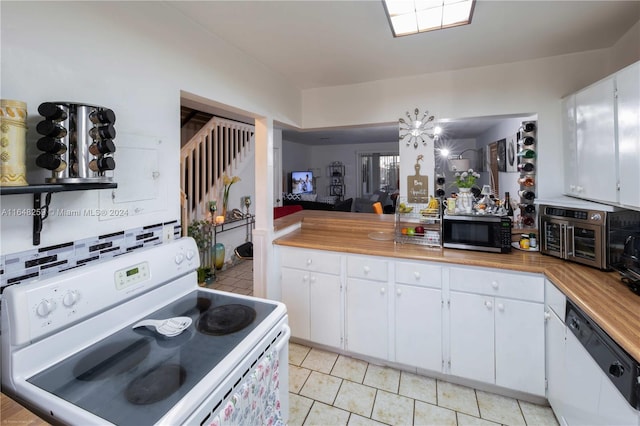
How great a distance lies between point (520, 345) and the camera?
1.83 m

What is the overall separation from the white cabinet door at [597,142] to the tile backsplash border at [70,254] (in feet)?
7.93

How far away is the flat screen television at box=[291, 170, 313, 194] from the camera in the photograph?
321 inches

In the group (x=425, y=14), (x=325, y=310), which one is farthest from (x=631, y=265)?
(x=325, y=310)

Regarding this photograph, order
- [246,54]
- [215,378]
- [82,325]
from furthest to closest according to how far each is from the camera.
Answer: [246,54], [82,325], [215,378]

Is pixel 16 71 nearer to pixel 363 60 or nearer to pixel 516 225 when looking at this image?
pixel 363 60

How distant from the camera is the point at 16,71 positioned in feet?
3.16

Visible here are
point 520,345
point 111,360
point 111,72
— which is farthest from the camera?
point 520,345

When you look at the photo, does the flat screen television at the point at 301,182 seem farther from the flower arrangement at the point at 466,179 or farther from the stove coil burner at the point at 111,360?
the stove coil burner at the point at 111,360

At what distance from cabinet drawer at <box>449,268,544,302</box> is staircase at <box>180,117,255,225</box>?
12.0 feet

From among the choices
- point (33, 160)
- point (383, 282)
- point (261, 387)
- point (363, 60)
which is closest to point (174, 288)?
point (261, 387)

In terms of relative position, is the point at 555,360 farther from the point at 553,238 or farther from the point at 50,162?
the point at 50,162

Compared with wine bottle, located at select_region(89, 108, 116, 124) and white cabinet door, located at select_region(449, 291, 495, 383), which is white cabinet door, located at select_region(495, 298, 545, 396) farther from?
wine bottle, located at select_region(89, 108, 116, 124)

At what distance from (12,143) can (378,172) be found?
27.6ft

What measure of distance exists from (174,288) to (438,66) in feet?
7.98
